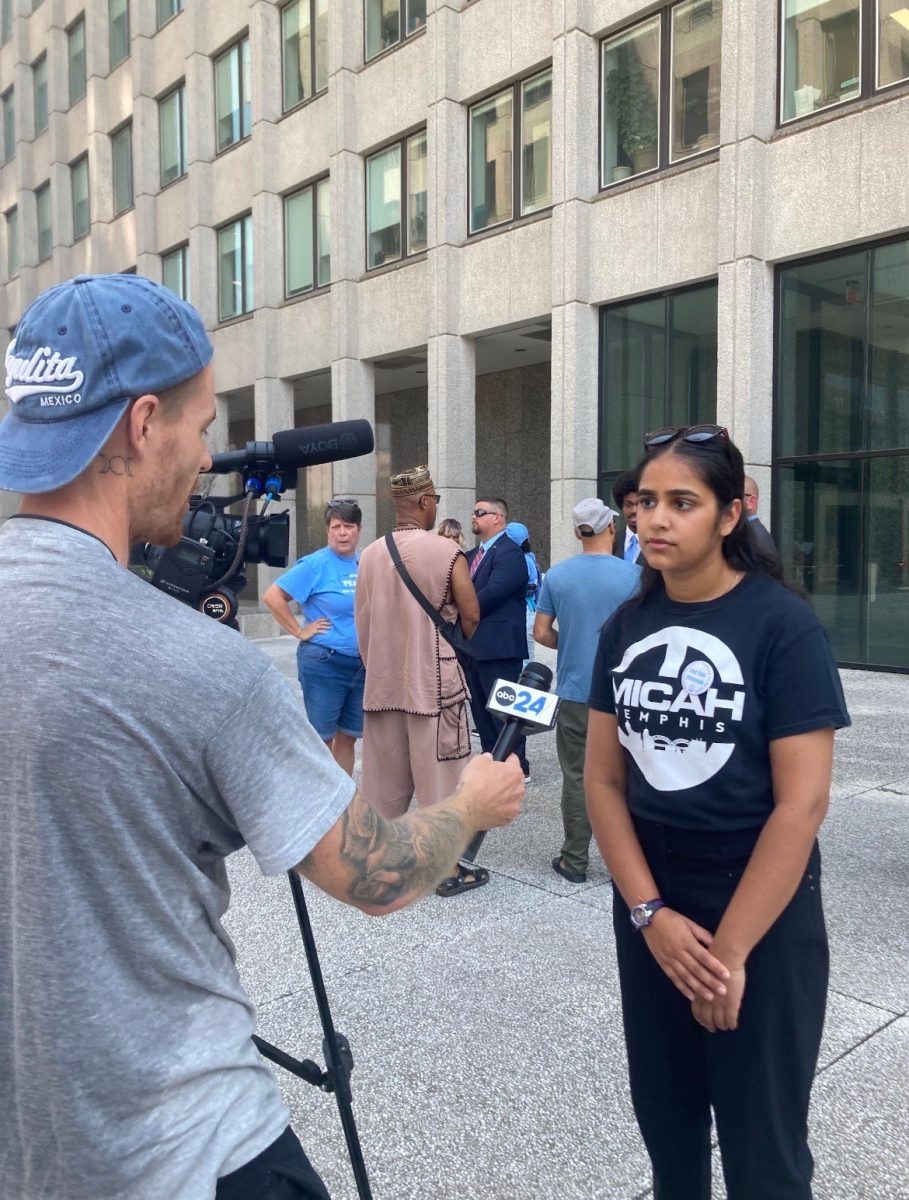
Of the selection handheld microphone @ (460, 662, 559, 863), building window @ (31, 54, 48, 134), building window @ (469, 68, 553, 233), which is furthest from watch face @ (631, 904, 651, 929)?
building window @ (31, 54, 48, 134)

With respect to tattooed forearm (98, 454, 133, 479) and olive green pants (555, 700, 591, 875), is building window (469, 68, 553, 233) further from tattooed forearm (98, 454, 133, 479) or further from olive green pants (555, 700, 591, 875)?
tattooed forearm (98, 454, 133, 479)

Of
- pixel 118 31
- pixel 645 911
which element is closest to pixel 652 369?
pixel 645 911

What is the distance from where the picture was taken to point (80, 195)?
1051 inches

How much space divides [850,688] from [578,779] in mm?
6892

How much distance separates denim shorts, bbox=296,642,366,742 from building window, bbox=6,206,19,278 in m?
28.9

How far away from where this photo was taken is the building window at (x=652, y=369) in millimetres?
13266

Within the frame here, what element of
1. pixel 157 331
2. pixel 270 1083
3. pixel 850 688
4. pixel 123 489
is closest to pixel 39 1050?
pixel 270 1083

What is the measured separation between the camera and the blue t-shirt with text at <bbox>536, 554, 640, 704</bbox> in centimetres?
506

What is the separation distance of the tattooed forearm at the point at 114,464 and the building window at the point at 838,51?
40.7 feet

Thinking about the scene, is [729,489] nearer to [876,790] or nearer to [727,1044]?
[727,1044]

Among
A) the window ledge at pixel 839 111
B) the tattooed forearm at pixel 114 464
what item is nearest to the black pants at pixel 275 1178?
the tattooed forearm at pixel 114 464

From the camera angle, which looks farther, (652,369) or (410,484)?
(652,369)

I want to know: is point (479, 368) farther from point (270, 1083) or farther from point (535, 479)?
point (270, 1083)

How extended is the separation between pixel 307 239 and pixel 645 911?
19.1 m
